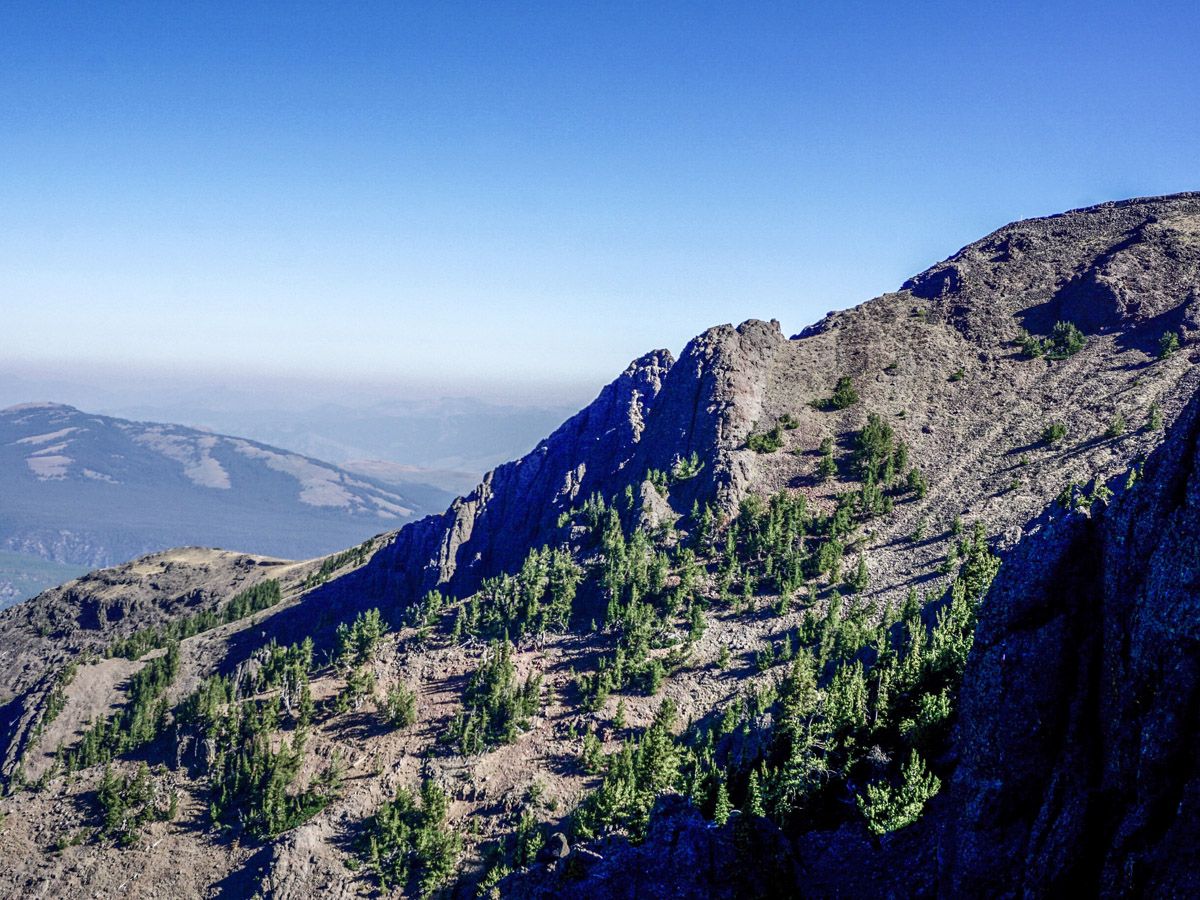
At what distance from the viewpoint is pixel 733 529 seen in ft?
301

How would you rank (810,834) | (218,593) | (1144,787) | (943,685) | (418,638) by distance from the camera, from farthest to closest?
(218,593) < (418,638) < (943,685) < (810,834) < (1144,787)

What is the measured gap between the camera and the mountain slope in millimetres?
25641

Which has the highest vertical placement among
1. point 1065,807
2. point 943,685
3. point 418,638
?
point 1065,807

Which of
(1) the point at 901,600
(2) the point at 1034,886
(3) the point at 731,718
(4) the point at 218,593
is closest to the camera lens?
(2) the point at 1034,886

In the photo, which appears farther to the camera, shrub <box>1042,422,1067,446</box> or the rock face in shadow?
shrub <box>1042,422,1067,446</box>

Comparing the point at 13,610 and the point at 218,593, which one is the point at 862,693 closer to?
the point at 218,593

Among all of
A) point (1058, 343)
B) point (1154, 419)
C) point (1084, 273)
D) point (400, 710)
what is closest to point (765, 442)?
point (1154, 419)

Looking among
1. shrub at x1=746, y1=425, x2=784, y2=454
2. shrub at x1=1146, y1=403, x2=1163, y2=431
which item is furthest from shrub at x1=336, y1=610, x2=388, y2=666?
shrub at x1=1146, y1=403, x2=1163, y2=431

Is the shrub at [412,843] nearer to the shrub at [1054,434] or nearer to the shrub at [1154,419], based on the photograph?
the shrub at [1054,434]

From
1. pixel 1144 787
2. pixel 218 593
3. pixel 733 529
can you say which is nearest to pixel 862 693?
pixel 1144 787

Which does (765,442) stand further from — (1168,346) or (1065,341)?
(1168,346)

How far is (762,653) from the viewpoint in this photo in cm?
7356

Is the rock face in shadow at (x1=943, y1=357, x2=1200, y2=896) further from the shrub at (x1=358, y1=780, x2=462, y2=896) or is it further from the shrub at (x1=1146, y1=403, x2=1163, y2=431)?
the shrub at (x1=1146, y1=403, x2=1163, y2=431)

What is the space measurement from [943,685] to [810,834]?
1673 cm
